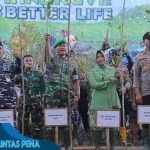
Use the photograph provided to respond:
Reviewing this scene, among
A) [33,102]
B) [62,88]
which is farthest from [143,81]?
[33,102]

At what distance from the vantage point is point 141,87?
249 inches

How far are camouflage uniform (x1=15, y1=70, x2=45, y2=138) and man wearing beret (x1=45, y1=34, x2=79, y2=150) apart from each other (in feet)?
0.63

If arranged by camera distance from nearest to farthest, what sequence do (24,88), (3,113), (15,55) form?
(3,113) < (24,88) < (15,55)

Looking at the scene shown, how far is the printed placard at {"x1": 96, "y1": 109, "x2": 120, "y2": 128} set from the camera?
6.28 m

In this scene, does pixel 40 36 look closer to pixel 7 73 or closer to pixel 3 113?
pixel 7 73

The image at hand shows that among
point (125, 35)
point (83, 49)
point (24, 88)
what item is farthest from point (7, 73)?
point (125, 35)

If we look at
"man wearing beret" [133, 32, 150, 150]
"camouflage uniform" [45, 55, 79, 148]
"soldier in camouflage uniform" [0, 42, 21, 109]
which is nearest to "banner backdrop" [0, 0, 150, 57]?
"soldier in camouflage uniform" [0, 42, 21, 109]

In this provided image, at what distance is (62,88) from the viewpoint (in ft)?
21.6

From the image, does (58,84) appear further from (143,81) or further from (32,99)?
(143,81)

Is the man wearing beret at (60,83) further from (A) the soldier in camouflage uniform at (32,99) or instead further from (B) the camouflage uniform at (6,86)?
(B) the camouflage uniform at (6,86)

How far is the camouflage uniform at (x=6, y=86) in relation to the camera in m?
6.55

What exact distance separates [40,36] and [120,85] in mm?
1337

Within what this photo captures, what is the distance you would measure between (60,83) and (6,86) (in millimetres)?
680

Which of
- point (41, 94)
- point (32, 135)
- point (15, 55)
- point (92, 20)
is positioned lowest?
point (32, 135)
